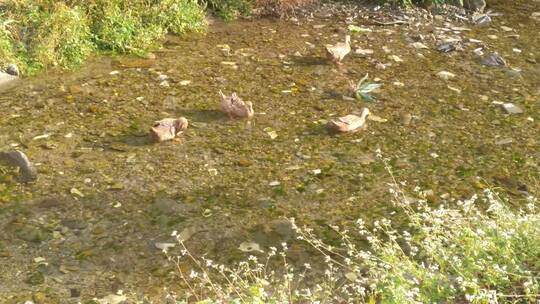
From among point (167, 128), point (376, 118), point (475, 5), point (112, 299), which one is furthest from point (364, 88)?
point (112, 299)

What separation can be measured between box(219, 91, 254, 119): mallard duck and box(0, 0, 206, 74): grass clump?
1.44m

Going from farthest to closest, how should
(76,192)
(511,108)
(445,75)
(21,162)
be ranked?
(445,75)
(511,108)
(21,162)
(76,192)

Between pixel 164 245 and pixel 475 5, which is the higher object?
pixel 164 245

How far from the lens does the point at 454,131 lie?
17.3ft

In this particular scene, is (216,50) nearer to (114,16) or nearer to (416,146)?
(114,16)

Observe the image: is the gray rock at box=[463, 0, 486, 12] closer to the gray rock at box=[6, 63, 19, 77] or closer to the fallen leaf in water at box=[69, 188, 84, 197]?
the gray rock at box=[6, 63, 19, 77]

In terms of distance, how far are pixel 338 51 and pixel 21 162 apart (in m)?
3.01

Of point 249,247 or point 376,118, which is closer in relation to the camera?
point 249,247

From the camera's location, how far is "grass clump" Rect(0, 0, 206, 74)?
6.05 meters

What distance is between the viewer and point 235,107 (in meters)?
5.33

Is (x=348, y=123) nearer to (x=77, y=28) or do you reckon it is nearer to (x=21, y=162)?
(x=21, y=162)

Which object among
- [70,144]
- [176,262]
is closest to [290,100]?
[70,144]

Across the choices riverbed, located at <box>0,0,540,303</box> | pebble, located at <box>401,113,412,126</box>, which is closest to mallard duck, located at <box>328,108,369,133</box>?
riverbed, located at <box>0,0,540,303</box>

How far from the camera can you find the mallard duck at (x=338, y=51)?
21.1 feet
